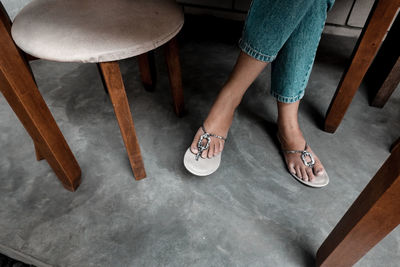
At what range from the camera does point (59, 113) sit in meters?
1.11

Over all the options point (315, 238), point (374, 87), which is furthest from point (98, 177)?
point (374, 87)

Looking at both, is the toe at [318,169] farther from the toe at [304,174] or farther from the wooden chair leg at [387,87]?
the wooden chair leg at [387,87]

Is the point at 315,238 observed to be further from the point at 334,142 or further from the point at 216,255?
the point at 334,142

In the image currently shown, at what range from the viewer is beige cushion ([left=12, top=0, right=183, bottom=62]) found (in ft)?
1.85

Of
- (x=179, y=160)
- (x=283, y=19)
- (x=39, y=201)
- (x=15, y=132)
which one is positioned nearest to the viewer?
(x=283, y=19)

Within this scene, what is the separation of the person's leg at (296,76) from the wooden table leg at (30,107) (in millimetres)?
690

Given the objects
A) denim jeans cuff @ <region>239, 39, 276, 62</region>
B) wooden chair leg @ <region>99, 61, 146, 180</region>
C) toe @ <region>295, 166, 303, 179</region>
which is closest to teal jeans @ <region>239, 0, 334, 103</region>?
denim jeans cuff @ <region>239, 39, 276, 62</region>

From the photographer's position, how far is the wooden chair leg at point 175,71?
843 millimetres

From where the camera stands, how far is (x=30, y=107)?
24.9 inches

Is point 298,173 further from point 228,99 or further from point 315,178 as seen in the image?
point 228,99

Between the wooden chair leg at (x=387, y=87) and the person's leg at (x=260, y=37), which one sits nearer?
the person's leg at (x=260, y=37)

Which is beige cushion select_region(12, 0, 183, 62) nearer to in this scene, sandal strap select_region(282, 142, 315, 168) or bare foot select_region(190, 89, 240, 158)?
bare foot select_region(190, 89, 240, 158)

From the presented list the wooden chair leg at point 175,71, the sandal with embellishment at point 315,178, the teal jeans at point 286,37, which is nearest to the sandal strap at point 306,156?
the sandal with embellishment at point 315,178

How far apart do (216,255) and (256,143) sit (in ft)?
1.43
